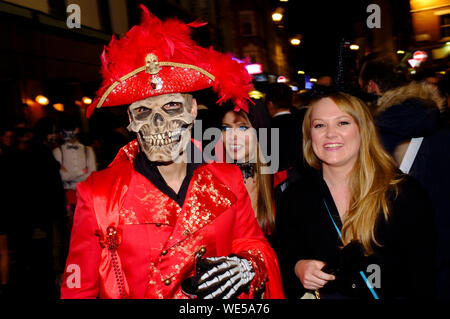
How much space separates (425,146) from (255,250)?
4.51 feet

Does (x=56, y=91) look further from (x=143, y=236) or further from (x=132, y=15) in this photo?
(x=143, y=236)

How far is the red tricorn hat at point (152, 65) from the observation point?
1757 mm

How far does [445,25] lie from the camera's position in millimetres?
17344

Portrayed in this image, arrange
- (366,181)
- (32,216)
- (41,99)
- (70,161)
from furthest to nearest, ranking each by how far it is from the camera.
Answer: (41,99)
(70,161)
(32,216)
(366,181)

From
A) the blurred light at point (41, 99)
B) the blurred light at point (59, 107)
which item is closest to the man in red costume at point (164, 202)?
the blurred light at point (41, 99)

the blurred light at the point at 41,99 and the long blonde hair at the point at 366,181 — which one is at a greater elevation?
the blurred light at the point at 41,99

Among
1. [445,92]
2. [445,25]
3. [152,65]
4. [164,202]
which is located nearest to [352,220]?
[164,202]

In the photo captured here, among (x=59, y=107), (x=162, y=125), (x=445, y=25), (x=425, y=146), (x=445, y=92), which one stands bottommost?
(x=425, y=146)

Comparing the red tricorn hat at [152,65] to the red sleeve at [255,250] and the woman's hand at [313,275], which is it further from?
the woman's hand at [313,275]

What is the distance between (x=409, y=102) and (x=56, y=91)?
9.87 meters

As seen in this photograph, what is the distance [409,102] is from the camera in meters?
2.34

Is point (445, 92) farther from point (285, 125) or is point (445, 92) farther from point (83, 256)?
point (83, 256)

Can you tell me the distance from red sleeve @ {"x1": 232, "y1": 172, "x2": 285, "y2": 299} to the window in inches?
785
